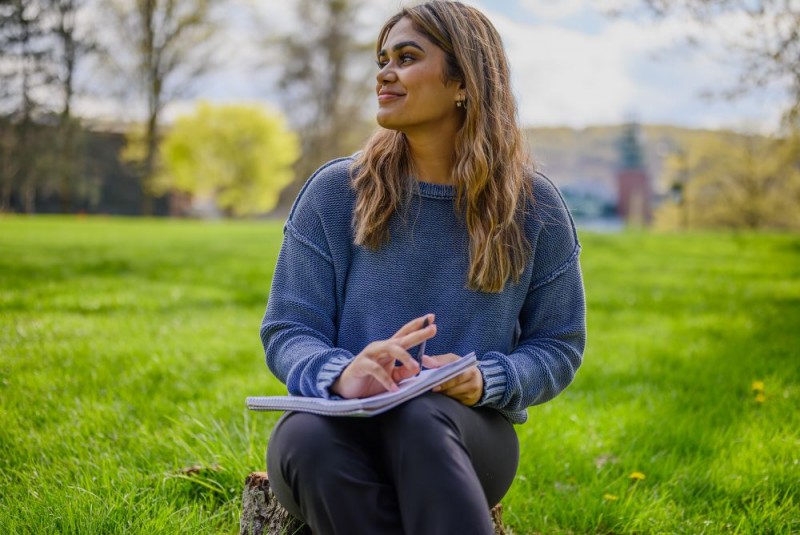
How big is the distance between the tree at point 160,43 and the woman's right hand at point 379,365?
27.1 meters

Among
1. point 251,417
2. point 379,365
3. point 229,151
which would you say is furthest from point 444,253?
point 229,151

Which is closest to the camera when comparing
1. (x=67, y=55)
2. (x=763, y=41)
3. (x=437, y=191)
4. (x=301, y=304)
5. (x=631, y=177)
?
(x=301, y=304)

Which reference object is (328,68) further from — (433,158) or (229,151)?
(433,158)

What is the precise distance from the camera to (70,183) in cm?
2178

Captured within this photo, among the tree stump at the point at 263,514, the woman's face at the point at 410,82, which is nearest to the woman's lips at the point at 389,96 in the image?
the woman's face at the point at 410,82

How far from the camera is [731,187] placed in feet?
127

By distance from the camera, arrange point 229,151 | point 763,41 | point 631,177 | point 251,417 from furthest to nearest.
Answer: point 631,177
point 229,151
point 763,41
point 251,417

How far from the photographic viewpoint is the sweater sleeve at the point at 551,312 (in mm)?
2129

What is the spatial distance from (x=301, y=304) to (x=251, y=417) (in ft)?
5.25

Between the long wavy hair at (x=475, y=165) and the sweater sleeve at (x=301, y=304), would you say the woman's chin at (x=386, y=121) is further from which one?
the sweater sleeve at (x=301, y=304)

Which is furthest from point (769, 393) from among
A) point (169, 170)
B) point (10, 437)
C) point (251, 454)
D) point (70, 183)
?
point (169, 170)

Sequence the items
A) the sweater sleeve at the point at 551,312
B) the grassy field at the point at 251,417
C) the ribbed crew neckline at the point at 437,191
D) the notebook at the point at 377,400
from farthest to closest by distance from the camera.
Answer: the grassy field at the point at 251,417
the ribbed crew neckline at the point at 437,191
the sweater sleeve at the point at 551,312
the notebook at the point at 377,400

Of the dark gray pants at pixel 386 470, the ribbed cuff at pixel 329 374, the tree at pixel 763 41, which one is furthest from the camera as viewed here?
the tree at pixel 763 41

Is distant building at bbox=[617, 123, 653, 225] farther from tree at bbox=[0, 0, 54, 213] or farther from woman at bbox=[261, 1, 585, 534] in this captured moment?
woman at bbox=[261, 1, 585, 534]
